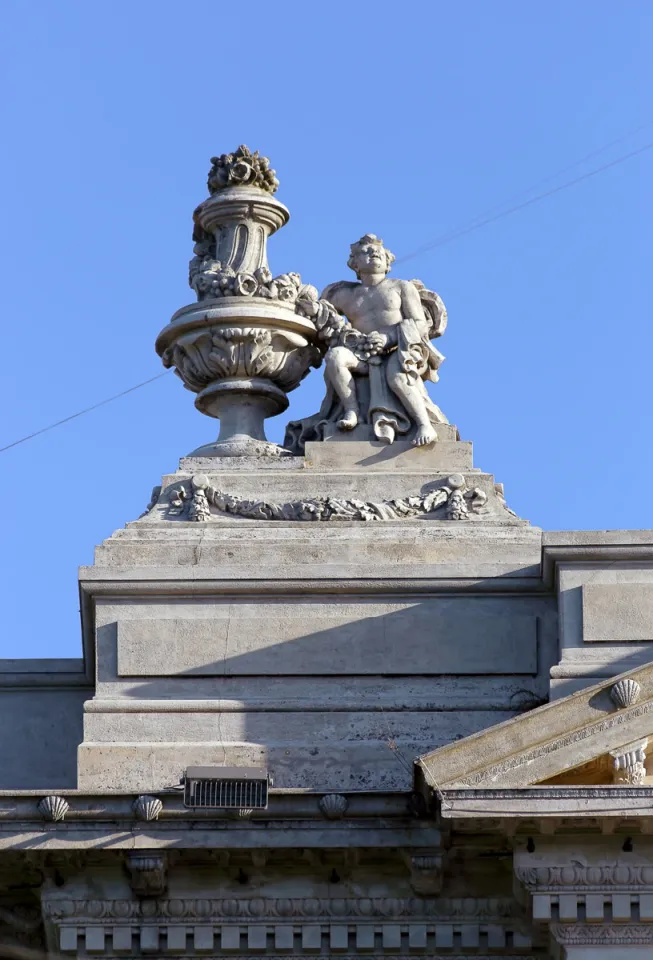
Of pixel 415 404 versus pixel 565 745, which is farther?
pixel 415 404

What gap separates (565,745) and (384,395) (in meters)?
6.80

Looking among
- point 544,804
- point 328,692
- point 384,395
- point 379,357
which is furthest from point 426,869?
point 379,357

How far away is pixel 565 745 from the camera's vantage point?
34.9m

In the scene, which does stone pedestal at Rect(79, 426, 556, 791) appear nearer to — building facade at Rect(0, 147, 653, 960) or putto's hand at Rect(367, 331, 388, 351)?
building facade at Rect(0, 147, 653, 960)

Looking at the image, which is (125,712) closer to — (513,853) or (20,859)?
(20,859)

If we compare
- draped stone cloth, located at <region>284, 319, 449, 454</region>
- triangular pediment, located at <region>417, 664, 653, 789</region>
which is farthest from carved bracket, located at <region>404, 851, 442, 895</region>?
draped stone cloth, located at <region>284, 319, 449, 454</region>

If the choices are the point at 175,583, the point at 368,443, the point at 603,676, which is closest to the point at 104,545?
the point at 175,583

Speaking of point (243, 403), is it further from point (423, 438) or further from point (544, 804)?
point (544, 804)

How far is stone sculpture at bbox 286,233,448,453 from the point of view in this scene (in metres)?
40.1

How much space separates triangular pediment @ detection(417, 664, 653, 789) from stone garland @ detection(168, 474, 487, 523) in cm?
450

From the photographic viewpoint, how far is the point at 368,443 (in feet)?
131

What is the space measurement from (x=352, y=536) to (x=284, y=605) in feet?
3.88

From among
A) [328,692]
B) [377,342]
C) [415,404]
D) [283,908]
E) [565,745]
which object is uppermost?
[377,342]

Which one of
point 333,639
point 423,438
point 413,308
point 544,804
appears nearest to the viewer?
point 544,804
